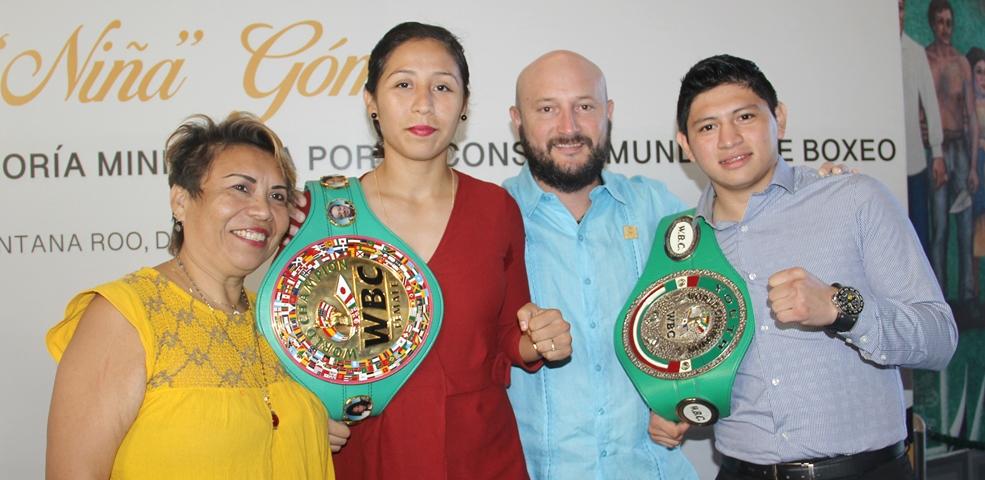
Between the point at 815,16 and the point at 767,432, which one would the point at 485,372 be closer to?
the point at 767,432

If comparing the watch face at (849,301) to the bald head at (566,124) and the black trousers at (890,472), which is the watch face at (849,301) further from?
the bald head at (566,124)

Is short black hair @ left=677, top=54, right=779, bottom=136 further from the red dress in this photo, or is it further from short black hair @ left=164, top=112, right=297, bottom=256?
short black hair @ left=164, top=112, right=297, bottom=256

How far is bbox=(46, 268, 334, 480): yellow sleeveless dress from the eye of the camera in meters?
1.56

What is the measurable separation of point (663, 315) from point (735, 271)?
243mm

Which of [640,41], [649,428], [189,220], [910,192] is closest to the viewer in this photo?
[189,220]

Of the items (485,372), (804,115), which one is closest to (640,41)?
(804,115)

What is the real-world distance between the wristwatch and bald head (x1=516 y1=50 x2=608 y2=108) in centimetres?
113

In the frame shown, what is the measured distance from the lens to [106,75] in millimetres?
3250

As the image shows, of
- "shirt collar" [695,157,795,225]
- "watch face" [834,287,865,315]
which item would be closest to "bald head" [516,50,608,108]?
"shirt collar" [695,157,795,225]

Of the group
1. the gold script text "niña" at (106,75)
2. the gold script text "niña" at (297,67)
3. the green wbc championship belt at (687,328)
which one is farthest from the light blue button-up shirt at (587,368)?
the gold script text "niña" at (106,75)

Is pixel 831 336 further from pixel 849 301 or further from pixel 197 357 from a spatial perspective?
pixel 197 357

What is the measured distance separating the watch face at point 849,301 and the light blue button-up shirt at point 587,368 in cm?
75

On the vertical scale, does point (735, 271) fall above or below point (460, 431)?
above

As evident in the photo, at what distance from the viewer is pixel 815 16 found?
3768 mm
